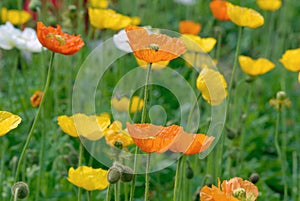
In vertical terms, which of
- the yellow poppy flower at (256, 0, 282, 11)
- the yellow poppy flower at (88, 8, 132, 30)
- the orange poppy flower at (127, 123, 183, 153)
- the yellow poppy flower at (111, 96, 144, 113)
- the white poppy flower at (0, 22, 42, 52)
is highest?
the yellow poppy flower at (88, 8, 132, 30)

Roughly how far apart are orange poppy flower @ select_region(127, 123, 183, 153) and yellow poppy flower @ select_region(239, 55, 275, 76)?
0.98m

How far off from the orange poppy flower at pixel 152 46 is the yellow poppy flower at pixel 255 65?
666mm

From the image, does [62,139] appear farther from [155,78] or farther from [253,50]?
[253,50]

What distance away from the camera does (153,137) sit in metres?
Result: 1.40

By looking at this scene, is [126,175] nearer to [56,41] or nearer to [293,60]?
[56,41]

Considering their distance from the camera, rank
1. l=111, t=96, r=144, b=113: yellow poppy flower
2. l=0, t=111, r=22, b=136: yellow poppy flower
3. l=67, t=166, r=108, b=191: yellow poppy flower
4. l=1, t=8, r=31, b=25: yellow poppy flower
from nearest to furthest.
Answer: l=0, t=111, r=22, b=136: yellow poppy flower
l=67, t=166, r=108, b=191: yellow poppy flower
l=111, t=96, r=144, b=113: yellow poppy flower
l=1, t=8, r=31, b=25: yellow poppy flower

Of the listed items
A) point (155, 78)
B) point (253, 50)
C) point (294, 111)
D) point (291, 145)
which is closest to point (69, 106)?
point (155, 78)

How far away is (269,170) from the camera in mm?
2865

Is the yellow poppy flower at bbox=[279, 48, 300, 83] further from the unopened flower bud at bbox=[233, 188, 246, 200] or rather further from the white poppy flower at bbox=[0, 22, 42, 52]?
the unopened flower bud at bbox=[233, 188, 246, 200]

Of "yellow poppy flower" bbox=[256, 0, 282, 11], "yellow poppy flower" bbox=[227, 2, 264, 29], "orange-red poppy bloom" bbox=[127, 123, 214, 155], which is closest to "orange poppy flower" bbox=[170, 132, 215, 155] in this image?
"orange-red poppy bloom" bbox=[127, 123, 214, 155]

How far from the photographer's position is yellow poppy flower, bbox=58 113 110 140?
66.8 inches

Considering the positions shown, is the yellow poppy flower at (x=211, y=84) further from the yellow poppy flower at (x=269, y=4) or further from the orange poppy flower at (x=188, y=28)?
the yellow poppy flower at (x=269, y=4)

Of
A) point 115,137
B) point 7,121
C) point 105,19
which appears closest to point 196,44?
point 105,19

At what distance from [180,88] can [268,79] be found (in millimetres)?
675
